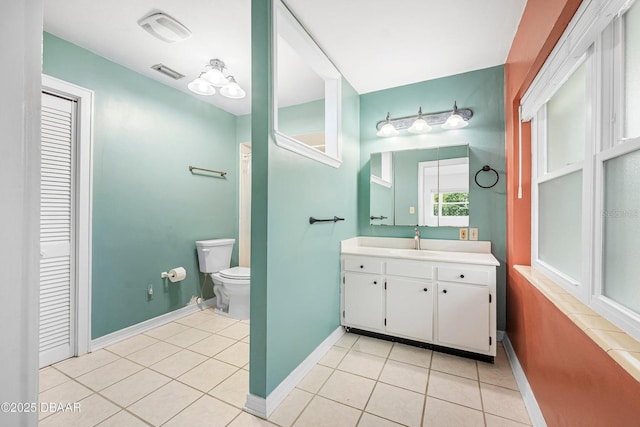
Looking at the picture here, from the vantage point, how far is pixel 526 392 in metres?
1.60

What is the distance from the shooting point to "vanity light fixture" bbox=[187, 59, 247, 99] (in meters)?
2.17

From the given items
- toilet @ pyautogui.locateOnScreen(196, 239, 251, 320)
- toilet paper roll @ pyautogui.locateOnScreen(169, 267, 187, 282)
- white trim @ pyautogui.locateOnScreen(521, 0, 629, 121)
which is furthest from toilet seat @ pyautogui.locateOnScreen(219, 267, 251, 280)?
white trim @ pyautogui.locateOnScreen(521, 0, 629, 121)

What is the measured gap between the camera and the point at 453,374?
189cm

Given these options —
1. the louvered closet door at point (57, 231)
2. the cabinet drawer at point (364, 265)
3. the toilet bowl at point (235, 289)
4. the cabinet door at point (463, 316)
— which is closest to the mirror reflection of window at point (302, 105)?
the cabinet drawer at point (364, 265)

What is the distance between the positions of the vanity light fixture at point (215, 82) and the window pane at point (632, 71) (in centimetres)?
229

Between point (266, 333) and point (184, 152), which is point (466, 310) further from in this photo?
point (184, 152)

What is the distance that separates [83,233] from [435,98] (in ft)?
10.9

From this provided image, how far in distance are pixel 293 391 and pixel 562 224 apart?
1851mm

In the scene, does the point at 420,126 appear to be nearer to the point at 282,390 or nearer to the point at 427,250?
the point at 427,250

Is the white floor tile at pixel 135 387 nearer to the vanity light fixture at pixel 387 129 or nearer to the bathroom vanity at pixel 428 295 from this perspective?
the bathroom vanity at pixel 428 295

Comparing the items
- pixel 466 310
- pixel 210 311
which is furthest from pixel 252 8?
pixel 210 311

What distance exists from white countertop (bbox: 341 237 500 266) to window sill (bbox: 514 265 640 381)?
2.41 feet

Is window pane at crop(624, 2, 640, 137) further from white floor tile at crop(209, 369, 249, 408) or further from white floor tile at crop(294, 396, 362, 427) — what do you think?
white floor tile at crop(209, 369, 249, 408)

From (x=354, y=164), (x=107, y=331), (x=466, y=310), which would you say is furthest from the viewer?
(x=354, y=164)
